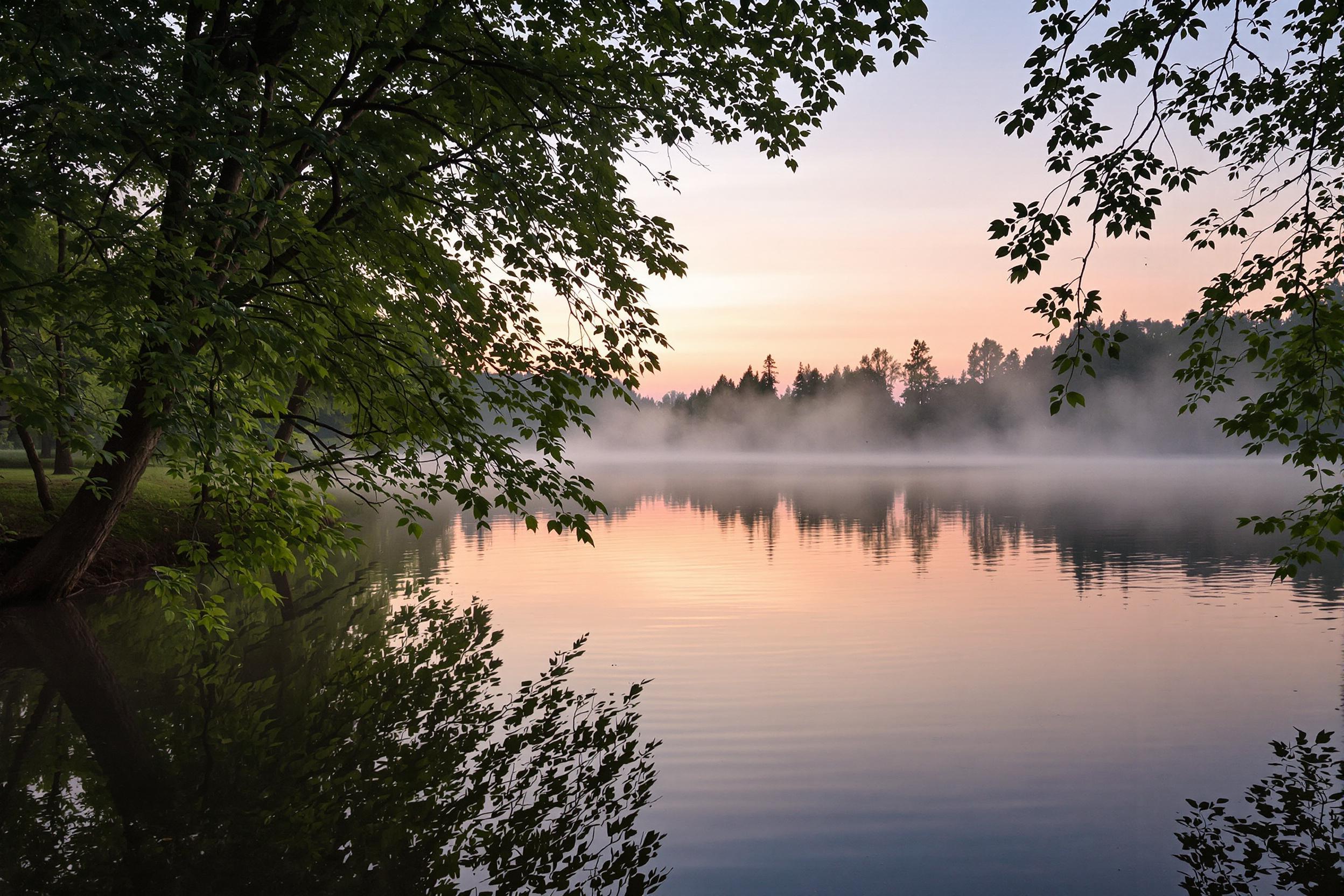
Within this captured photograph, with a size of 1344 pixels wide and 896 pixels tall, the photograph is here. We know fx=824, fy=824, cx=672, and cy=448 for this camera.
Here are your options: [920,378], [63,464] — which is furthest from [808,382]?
[63,464]

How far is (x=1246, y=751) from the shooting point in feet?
30.6

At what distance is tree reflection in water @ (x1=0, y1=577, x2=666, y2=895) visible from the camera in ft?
22.0

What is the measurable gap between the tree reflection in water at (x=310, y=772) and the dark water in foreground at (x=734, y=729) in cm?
4

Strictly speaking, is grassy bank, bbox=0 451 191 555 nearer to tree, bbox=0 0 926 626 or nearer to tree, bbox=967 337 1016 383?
tree, bbox=0 0 926 626

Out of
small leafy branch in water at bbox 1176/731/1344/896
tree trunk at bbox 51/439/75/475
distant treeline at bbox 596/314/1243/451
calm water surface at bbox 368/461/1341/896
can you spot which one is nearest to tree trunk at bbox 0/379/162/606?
calm water surface at bbox 368/461/1341/896

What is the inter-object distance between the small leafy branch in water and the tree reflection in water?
4.60 metres

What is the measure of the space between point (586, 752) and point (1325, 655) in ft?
40.5

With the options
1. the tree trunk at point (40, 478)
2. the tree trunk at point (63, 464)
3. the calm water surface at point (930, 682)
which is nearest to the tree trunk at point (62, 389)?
the tree trunk at point (40, 478)

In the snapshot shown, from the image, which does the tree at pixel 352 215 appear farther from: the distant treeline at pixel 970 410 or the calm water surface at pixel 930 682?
the distant treeline at pixel 970 410

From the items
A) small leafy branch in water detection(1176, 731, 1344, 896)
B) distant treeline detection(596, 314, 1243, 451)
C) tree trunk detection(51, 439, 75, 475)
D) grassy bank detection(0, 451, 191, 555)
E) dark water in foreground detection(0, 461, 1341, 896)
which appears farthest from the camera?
distant treeline detection(596, 314, 1243, 451)

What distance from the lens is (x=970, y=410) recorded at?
545 feet

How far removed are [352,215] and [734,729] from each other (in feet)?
25.8

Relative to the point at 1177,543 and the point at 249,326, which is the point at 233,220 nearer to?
the point at 249,326

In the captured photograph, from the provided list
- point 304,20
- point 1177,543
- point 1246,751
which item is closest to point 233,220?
point 304,20
